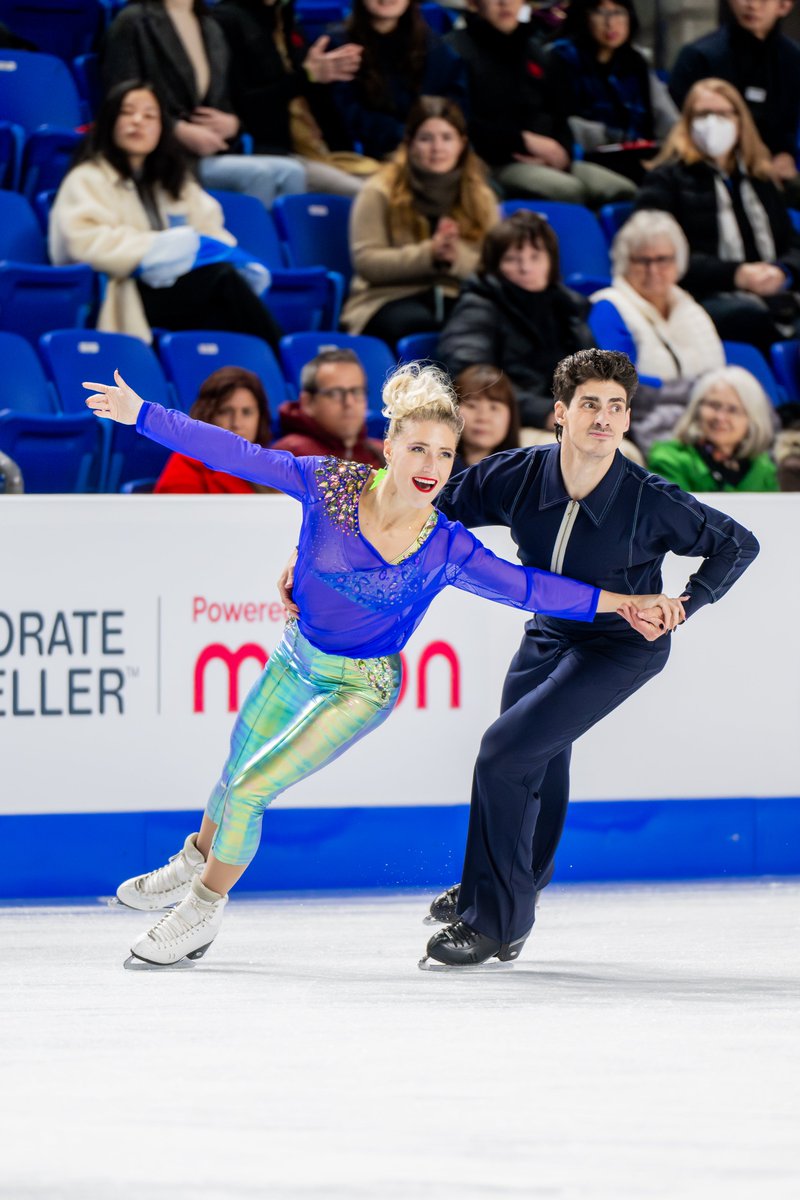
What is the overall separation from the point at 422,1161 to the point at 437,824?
312 cm

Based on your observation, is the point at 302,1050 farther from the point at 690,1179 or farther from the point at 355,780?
the point at 355,780

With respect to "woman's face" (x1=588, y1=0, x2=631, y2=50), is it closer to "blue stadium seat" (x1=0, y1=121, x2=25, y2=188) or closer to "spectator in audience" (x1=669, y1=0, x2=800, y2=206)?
"spectator in audience" (x1=669, y1=0, x2=800, y2=206)

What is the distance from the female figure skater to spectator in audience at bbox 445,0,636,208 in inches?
163

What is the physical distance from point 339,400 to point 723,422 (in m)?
1.36

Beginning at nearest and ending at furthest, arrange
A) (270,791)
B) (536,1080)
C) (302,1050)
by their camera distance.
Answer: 1. (536,1080)
2. (302,1050)
3. (270,791)

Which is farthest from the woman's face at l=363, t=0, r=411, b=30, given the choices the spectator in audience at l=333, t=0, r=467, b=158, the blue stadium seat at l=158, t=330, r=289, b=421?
the blue stadium seat at l=158, t=330, r=289, b=421

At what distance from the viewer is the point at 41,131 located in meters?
7.07

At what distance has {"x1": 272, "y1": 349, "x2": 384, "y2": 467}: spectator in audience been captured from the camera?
5.91 metres

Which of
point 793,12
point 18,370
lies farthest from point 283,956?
point 793,12

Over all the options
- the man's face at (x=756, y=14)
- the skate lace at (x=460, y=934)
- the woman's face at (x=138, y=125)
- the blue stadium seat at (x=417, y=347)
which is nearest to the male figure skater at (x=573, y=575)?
the skate lace at (x=460, y=934)

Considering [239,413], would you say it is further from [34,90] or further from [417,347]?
[34,90]

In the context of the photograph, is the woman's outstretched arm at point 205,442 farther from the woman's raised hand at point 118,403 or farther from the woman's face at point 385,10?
the woman's face at point 385,10

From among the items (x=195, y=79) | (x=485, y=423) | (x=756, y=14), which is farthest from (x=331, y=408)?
(x=756, y=14)

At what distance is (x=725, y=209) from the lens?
762cm
